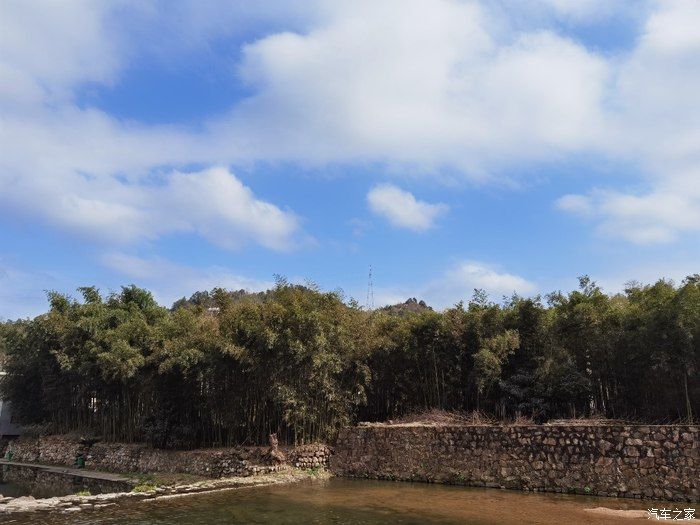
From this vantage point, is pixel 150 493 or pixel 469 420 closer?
pixel 150 493

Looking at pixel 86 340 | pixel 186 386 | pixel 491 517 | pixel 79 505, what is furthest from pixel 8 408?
pixel 491 517

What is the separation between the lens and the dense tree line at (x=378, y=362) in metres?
14.2

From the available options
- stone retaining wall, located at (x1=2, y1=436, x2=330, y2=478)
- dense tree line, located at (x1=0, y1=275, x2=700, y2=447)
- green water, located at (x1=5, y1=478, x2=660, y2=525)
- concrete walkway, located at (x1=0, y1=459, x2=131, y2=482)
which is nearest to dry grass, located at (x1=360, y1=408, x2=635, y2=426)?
dense tree line, located at (x1=0, y1=275, x2=700, y2=447)

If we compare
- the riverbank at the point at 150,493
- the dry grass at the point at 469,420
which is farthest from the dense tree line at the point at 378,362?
the riverbank at the point at 150,493

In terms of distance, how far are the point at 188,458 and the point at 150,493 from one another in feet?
12.5

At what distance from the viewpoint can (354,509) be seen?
35.9 ft

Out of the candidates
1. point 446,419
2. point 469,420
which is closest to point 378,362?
point 446,419

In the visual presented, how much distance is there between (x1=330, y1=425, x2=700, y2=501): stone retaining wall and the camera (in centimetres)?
1129

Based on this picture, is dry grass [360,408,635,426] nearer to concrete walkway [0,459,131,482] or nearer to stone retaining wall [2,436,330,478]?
stone retaining wall [2,436,330,478]

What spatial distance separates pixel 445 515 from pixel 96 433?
17.4 m

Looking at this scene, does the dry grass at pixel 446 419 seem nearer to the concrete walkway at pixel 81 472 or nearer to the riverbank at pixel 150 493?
the riverbank at pixel 150 493
